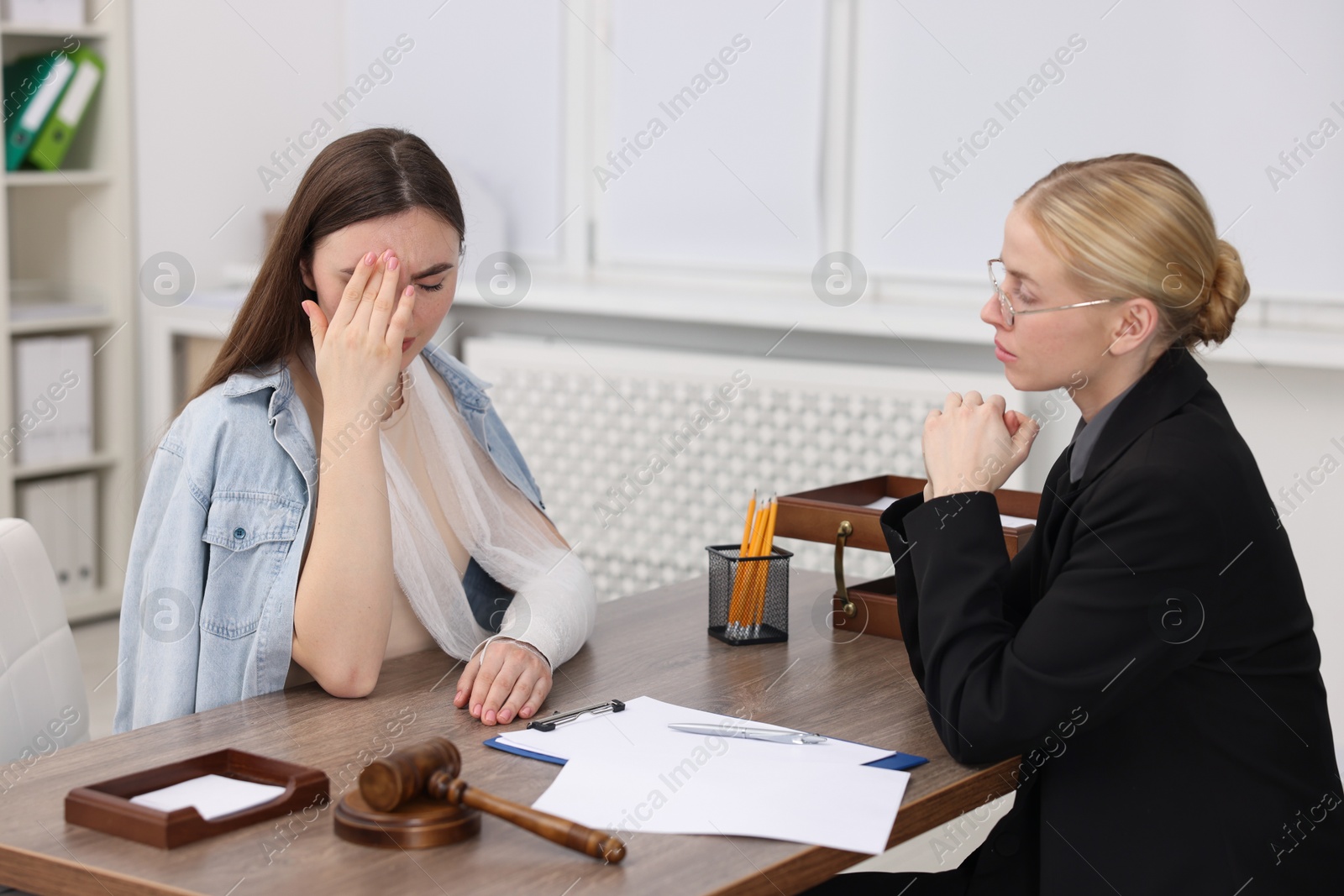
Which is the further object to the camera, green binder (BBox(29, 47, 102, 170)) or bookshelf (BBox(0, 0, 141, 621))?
bookshelf (BBox(0, 0, 141, 621))

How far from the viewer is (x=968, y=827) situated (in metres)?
2.76

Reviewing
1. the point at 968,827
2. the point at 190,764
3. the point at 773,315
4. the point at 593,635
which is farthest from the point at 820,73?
the point at 190,764

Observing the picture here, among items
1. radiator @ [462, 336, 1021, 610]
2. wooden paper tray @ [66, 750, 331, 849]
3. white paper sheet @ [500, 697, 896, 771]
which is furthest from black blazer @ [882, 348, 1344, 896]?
radiator @ [462, 336, 1021, 610]

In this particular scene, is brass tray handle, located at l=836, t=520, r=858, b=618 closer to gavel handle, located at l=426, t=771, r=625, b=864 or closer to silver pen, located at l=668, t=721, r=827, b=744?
silver pen, located at l=668, t=721, r=827, b=744

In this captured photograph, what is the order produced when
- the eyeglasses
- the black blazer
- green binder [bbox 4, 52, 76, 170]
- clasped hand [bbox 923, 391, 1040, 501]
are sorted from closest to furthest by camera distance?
the black blazer
the eyeglasses
clasped hand [bbox 923, 391, 1040, 501]
green binder [bbox 4, 52, 76, 170]

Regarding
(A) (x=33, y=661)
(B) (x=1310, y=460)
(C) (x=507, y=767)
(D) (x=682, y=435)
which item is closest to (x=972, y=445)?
(C) (x=507, y=767)

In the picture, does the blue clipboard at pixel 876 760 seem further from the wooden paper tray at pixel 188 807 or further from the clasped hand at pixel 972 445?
the clasped hand at pixel 972 445

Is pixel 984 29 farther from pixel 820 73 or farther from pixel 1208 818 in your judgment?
pixel 1208 818

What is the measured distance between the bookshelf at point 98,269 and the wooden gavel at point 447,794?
10.7ft

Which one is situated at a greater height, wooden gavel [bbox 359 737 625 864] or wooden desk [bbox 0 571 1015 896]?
wooden gavel [bbox 359 737 625 864]

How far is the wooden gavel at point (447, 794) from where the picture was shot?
1155mm

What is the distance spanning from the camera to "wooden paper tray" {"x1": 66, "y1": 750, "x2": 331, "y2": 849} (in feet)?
3.81

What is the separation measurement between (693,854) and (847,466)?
2.29 m

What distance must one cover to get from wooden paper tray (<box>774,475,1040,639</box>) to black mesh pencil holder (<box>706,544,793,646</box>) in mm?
93
